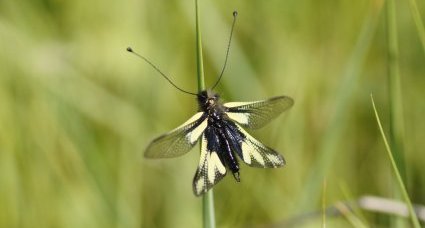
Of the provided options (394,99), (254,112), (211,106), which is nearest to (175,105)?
(254,112)

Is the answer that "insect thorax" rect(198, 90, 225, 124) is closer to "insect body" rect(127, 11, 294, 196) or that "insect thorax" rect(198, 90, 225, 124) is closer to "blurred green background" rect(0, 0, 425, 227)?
"insect body" rect(127, 11, 294, 196)

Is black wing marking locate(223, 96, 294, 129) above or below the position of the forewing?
above

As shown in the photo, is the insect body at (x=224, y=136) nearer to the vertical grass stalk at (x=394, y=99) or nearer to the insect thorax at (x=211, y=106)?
the insect thorax at (x=211, y=106)

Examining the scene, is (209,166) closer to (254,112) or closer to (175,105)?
(254,112)

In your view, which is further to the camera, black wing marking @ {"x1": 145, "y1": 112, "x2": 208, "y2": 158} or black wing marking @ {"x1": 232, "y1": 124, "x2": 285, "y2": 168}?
black wing marking @ {"x1": 232, "y1": 124, "x2": 285, "y2": 168}

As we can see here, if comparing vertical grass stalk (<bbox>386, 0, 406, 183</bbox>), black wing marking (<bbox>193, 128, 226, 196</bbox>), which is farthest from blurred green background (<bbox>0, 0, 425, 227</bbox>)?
black wing marking (<bbox>193, 128, 226, 196</bbox>)

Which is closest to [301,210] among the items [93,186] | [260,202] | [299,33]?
[260,202]

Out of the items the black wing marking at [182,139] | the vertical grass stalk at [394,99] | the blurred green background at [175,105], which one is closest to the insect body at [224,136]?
the black wing marking at [182,139]
